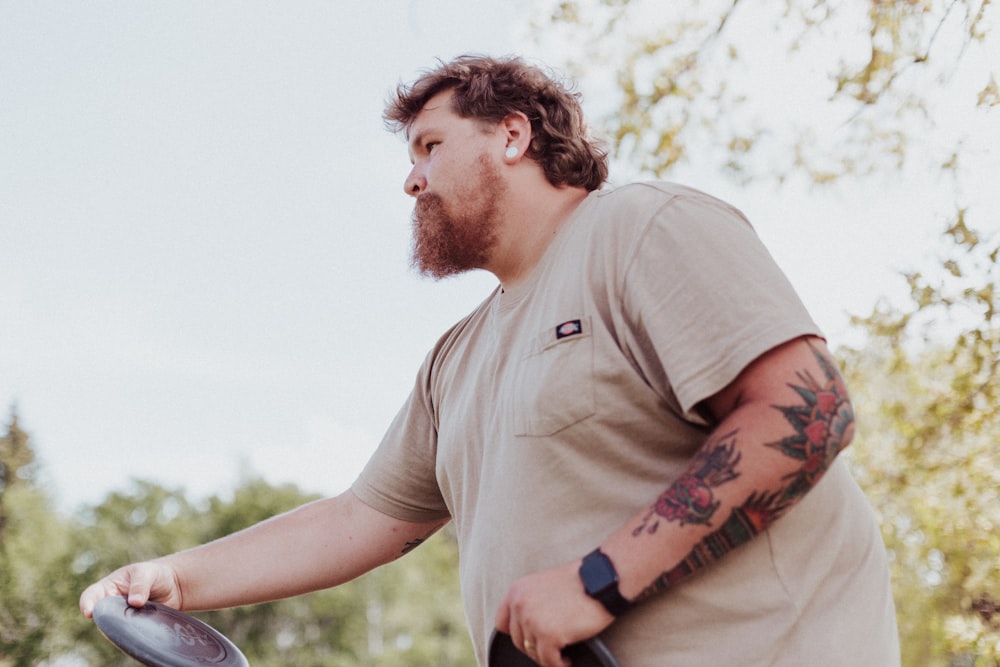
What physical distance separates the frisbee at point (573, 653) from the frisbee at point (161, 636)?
778 millimetres

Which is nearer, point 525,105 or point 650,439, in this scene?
point 650,439

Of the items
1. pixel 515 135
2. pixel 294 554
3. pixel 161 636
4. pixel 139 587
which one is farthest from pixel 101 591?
pixel 515 135

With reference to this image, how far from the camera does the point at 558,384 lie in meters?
1.99

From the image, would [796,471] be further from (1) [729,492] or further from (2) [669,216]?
(2) [669,216]

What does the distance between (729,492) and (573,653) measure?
0.40 meters

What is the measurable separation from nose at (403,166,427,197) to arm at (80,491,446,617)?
92 centimetres

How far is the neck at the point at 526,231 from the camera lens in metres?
2.46

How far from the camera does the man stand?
1.70m

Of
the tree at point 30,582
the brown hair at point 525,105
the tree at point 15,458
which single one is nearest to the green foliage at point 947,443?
the brown hair at point 525,105

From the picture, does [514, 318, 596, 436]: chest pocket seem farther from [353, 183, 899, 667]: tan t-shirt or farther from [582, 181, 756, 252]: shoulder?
[582, 181, 756, 252]: shoulder

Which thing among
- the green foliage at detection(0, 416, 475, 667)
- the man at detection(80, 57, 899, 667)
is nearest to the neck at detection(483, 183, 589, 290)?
the man at detection(80, 57, 899, 667)

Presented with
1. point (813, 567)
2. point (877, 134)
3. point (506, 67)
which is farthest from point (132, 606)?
point (877, 134)

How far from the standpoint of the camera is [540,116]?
2.82 meters

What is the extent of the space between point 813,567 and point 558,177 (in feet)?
4.07
